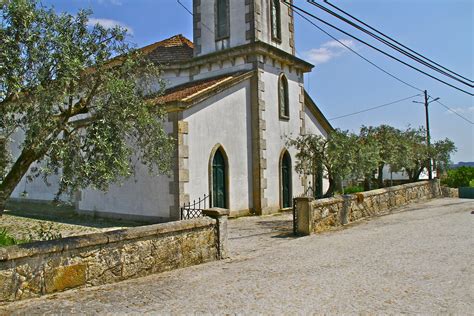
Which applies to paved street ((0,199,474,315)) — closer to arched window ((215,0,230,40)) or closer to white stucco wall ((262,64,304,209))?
white stucco wall ((262,64,304,209))

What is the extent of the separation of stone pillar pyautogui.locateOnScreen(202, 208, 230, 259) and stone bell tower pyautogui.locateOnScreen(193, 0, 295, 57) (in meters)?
9.28

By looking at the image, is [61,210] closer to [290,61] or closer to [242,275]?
[290,61]

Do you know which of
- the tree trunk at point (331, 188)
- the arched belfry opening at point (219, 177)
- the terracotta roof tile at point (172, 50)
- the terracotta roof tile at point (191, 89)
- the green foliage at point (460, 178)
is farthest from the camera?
the green foliage at point (460, 178)

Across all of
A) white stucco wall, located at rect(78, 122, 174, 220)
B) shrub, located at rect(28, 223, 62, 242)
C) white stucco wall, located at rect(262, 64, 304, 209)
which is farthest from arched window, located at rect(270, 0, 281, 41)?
shrub, located at rect(28, 223, 62, 242)

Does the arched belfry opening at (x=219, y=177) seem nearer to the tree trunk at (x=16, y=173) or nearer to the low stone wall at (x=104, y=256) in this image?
the low stone wall at (x=104, y=256)

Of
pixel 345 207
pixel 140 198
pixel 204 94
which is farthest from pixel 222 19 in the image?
pixel 345 207

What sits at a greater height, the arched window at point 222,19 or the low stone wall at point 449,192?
the arched window at point 222,19

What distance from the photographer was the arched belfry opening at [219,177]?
44.1 feet

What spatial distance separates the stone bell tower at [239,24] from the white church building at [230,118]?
4 centimetres

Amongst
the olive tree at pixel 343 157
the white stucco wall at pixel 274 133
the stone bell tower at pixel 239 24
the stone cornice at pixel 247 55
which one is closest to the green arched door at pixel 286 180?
the white stucco wall at pixel 274 133

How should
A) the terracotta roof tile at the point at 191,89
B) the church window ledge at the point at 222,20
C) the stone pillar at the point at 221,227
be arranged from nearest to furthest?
the stone pillar at the point at 221,227
the terracotta roof tile at the point at 191,89
the church window ledge at the point at 222,20

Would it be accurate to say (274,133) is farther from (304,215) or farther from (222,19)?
(304,215)

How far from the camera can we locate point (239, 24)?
1578 centimetres

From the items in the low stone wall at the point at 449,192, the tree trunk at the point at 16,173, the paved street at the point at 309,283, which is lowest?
the paved street at the point at 309,283
